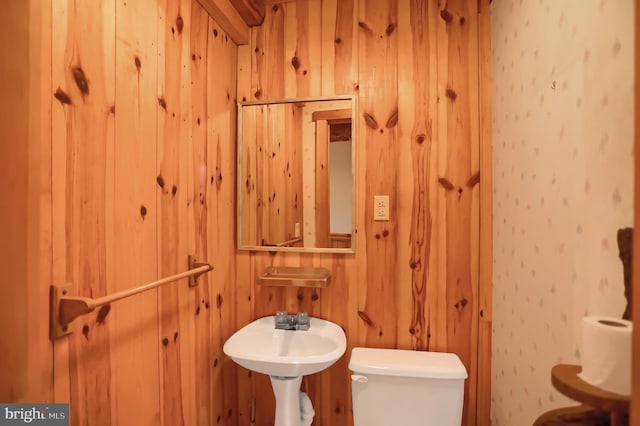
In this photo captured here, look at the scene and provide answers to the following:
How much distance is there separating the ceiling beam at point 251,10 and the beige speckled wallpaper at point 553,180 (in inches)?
42.6

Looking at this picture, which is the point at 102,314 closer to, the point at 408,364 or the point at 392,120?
the point at 408,364

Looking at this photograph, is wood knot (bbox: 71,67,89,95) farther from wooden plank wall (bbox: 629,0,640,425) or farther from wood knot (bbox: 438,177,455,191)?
wood knot (bbox: 438,177,455,191)

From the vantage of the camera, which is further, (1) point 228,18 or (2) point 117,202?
(1) point 228,18

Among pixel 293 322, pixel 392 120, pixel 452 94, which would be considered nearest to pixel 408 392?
pixel 293 322

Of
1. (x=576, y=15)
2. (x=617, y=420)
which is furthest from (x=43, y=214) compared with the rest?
(x=576, y=15)

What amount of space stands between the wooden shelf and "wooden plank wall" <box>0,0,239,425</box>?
9.4 inches

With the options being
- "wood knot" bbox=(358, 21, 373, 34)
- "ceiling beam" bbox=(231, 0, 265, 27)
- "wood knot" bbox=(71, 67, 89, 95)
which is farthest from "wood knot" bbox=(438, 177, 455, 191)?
"wood knot" bbox=(71, 67, 89, 95)

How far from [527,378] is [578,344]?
0.34 m

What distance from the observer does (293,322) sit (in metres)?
1.38

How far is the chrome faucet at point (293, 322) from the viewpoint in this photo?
1373 millimetres

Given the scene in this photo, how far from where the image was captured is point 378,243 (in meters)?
1.39

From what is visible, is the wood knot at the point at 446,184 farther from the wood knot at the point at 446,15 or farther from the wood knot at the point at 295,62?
the wood knot at the point at 295,62

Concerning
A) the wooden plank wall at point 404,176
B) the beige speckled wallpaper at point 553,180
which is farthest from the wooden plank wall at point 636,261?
the wooden plank wall at point 404,176

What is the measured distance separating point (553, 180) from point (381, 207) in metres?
0.67
